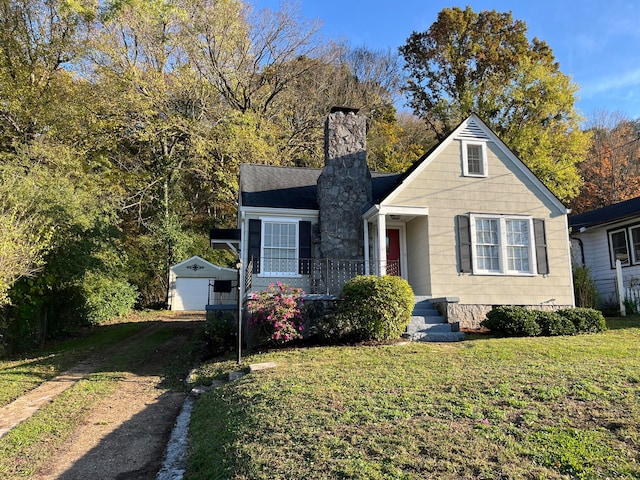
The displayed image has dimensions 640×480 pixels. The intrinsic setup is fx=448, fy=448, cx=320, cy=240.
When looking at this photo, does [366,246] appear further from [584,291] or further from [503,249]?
[584,291]

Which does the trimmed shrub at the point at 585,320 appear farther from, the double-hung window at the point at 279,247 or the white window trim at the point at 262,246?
the double-hung window at the point at 279,247

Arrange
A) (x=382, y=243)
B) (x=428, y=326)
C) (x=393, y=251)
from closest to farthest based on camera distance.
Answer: (x=428, y=326) → (x=382, y=243) → (x=393, y=251)

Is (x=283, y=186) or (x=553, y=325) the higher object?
(x=283, y=186)

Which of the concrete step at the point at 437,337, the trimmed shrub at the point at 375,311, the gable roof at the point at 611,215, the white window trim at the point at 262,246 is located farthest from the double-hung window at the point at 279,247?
the gable roof at the point at 611,215

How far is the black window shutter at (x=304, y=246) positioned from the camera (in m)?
13.0

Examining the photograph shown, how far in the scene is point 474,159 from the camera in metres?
13.0

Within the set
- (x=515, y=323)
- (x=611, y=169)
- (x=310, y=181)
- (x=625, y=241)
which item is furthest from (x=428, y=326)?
(x=611, y=169)

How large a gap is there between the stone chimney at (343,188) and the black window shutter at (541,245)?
4.82 metres

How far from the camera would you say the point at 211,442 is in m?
5.02

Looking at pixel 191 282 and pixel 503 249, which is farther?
pixel 191 282

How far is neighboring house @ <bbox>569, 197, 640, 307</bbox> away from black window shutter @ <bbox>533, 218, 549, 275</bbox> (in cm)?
499

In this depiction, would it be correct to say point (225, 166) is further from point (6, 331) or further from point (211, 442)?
point (211, 442)

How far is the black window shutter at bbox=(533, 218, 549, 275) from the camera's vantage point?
12.4 meters

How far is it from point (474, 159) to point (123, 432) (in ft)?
36.4
